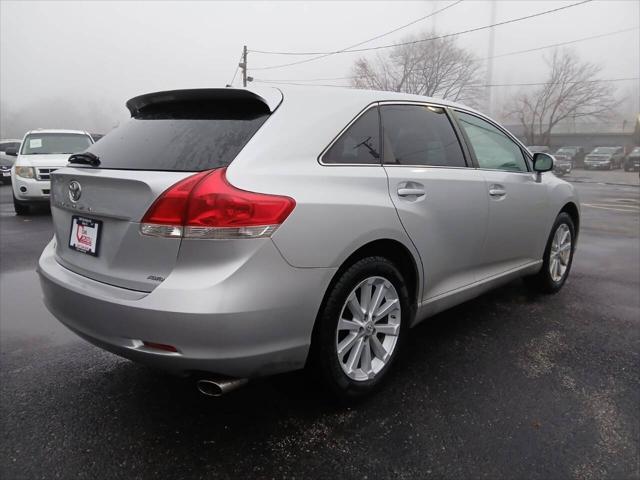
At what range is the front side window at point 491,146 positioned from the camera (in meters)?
3.21

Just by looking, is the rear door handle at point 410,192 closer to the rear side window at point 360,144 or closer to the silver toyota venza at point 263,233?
the silver toyota venza at point 263,233

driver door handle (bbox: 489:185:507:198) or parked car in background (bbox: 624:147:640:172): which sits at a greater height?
driver door handle (bbox: 489:185:507:198)

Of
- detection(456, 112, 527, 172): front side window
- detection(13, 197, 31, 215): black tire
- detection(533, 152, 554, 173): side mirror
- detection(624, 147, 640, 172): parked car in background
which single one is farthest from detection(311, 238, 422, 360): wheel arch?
detection(624, 147, 640, 172): parked car in background

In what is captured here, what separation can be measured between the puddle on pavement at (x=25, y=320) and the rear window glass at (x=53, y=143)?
578 cm

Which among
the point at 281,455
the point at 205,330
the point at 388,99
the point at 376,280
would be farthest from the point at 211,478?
the point at 388,99

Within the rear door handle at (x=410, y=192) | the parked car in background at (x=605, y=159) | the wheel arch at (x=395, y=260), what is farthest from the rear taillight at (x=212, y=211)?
the parked car in background at (x=605, y=159)

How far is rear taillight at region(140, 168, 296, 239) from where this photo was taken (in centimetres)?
182

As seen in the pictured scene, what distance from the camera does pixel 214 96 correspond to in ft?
7.47

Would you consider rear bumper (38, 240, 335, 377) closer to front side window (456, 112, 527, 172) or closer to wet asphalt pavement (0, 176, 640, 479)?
wet asphalt pavement (0, 176, 640, 479)

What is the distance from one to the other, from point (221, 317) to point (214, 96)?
3.67 ft

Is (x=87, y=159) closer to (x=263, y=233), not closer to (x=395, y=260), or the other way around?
(x=263, y=233)

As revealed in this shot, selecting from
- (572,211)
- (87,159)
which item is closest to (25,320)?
(87,159)

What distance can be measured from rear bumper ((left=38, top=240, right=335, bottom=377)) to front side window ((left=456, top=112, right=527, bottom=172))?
1.73 metres

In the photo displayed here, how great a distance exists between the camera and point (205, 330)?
1.78m
